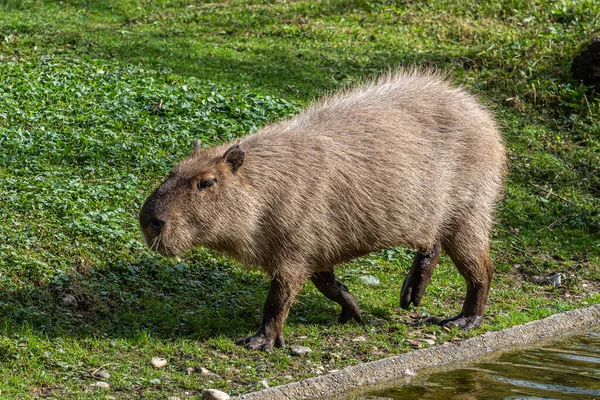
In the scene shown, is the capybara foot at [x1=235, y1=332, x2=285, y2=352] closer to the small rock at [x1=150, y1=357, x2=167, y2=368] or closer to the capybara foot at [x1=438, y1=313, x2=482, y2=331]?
the small rock at [x1=150, y1=357, x2=167, y2=368]

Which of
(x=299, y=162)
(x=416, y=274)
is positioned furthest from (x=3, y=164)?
(x=416, y=274)

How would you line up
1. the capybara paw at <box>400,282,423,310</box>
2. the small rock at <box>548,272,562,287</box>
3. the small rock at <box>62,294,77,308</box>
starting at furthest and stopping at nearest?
the small rock at <box>548,272,562,287</box>
the capybara paw at <box>400,282,423,310</box>
the small rock at <box>62,294,77,308</box>

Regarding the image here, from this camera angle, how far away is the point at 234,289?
23.5ft

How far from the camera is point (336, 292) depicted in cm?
659

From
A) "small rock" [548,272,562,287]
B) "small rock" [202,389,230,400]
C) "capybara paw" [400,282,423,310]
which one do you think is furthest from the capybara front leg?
"small rock" [548,272,562,287]

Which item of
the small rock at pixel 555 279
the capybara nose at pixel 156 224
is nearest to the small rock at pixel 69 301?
the capybara nose at pixel 156 224

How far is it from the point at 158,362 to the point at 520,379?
7.18ft

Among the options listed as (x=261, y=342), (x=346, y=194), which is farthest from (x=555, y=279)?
(x=261, y=342)

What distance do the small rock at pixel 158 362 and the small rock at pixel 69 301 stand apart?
96cm

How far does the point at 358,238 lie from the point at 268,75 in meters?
5.32

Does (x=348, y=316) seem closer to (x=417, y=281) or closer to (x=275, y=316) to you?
(x=417, y=281)

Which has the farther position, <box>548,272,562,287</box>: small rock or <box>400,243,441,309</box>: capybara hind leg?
<box>548,272,562,287</box>: small rock

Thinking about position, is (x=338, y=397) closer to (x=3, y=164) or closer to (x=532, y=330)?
(x=532, y=330)

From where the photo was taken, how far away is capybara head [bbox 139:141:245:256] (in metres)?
5.85
